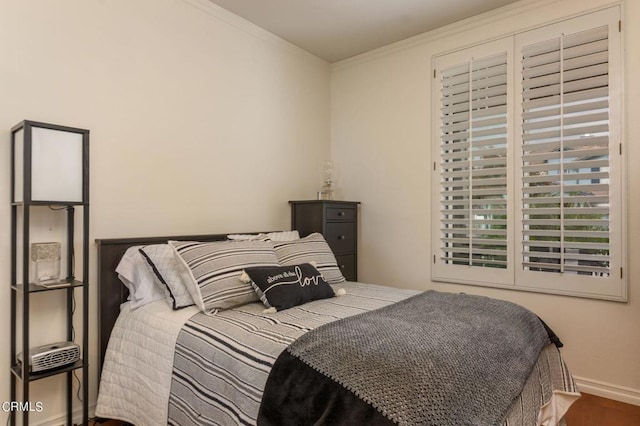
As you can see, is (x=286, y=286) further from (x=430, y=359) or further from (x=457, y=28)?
(x=457, y=28)

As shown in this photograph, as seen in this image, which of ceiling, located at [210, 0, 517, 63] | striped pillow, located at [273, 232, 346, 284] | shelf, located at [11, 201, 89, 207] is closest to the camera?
shelf, located at [11, 201, 89, 207]

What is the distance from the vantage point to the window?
241 centimetres

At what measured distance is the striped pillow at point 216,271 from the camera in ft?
6.28

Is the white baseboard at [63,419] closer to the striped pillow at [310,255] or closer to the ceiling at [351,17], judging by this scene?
the striped pillow at [310,255]

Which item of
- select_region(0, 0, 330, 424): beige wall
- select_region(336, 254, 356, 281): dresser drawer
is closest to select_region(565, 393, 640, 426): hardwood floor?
select_region(336, 254, 356, 281): dresser drawer

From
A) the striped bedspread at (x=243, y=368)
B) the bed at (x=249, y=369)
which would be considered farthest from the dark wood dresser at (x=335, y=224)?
the striped bedspread at (x=243, y=368)

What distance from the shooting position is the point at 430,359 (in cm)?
122

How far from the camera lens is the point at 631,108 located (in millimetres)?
2350

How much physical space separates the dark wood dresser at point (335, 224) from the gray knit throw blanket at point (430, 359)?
4.77 ft

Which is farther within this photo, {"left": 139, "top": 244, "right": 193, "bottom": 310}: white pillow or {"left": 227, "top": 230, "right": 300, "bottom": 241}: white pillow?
{"left": 227, "top": 230, "right": 300, "bottom": 241}: white pillow

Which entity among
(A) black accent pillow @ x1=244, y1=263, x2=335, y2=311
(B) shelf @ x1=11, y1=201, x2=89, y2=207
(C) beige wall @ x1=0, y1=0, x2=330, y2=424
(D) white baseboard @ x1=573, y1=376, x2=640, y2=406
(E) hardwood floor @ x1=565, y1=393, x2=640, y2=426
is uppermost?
(C) beige wall @ x1=0, y1=0, x2=330, y2=424

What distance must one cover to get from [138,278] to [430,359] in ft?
5.42

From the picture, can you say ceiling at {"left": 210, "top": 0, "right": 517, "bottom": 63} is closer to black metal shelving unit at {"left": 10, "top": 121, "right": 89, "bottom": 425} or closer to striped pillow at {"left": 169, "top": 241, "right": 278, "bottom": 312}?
black metal shelving unit at {"left": 10, "top": 121, "right": 89, "bottom": 425}

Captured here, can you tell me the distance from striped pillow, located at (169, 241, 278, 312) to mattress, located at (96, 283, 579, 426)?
0.07 metres
